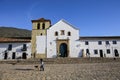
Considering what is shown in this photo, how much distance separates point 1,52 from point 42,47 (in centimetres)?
1053

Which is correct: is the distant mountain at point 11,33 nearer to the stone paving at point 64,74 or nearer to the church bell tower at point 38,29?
the church bell tower at point 38,29

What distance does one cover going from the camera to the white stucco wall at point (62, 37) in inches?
1356

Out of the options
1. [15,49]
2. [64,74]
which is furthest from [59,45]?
[64,74]

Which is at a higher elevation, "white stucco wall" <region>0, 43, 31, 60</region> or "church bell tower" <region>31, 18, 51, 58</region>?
"church bell tower" <region>31, 18, 51, 58</region>

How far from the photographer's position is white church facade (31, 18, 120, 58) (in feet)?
113

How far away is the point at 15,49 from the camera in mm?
35469

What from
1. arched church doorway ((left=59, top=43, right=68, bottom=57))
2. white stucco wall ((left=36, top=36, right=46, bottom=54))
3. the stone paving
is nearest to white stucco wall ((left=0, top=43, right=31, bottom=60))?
white stucco wall ((left=36, top=36, right=46, bottom=54))

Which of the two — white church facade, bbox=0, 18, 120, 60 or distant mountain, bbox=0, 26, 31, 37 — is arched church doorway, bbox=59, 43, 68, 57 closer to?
white church facade, bbox=0, 18, 120, 60

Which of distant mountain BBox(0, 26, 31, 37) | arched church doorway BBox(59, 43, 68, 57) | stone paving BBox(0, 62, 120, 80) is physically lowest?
stone paving BBox(0, 62, 120, 80)

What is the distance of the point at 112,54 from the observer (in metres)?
35.2

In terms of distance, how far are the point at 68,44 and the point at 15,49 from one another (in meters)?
13.5

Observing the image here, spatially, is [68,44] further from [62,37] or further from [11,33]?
[11,33]

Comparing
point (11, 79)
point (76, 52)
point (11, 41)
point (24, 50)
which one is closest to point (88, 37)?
point (76, 52)

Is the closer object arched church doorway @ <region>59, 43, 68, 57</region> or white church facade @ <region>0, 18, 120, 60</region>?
white church facade @ <region>0, 18, 120, 60</region>
